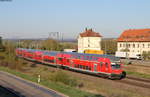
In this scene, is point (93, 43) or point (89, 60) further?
point (93, 43)

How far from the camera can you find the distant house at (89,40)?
110562mm

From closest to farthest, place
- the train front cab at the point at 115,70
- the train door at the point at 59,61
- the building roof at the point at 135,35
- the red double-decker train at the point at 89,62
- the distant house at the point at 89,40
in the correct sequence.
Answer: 1. the train front cab at the point at 115,70
2. the red double-decker train at the point at 89,62
3. the train door at the point at 59,61
4. the building roof at the point at 135,35
5. the distant house at the point at 89,40

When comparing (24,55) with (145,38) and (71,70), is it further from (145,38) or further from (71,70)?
(145,38)

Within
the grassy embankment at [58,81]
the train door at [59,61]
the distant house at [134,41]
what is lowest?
the grassy embankment at [58,81]

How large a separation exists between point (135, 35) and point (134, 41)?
3729 millimetres

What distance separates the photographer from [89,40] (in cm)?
11094

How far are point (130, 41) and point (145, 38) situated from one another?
22.6ft

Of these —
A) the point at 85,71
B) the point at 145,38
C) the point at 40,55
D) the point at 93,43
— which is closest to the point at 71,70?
the point at 85,71

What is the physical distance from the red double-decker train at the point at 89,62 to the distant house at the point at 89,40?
5453cm

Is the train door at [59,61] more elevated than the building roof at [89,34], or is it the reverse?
the building roof at [89,34]

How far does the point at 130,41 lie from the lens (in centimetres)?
9206

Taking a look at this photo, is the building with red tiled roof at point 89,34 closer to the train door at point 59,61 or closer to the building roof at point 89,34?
the building roof at point 89,34

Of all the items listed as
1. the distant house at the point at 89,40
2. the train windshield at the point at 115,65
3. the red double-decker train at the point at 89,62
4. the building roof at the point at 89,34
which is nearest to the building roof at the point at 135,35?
the distant house at the point at 89,40

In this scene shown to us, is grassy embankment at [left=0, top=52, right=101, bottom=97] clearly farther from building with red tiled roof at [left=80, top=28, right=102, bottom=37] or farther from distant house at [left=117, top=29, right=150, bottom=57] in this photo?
building with red tiled roof at [left=80, top=28, right=102, bottom=37]
